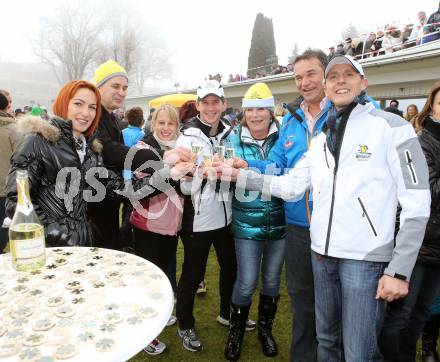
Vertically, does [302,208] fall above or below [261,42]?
below

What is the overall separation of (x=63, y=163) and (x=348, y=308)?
2.06m

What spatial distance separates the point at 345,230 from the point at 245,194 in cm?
109

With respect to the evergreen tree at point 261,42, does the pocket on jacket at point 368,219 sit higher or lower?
lower

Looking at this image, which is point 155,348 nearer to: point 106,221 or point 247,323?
point 247,323

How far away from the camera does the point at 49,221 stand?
2.20m

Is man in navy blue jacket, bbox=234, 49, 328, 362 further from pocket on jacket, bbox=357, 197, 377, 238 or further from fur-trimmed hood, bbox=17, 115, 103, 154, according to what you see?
fur-trimmed hood, bbox=17, 115, 103, 154

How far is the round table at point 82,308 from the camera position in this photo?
114 cm

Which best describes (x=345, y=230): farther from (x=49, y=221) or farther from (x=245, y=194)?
(x=49, y=221)

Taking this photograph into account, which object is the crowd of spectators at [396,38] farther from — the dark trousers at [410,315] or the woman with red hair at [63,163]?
the woman with red hair at [63,163]

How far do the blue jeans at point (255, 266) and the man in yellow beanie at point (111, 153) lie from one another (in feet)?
3.10

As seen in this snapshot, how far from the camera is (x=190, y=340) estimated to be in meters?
3.08

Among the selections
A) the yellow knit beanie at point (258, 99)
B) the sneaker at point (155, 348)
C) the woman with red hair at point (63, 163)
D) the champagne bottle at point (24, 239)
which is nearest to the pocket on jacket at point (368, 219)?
the yellow knit beanie at point (258, 99)

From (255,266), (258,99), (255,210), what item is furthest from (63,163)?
(255,266)

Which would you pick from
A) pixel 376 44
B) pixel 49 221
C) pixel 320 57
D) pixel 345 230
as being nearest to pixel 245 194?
pixel 345 230
